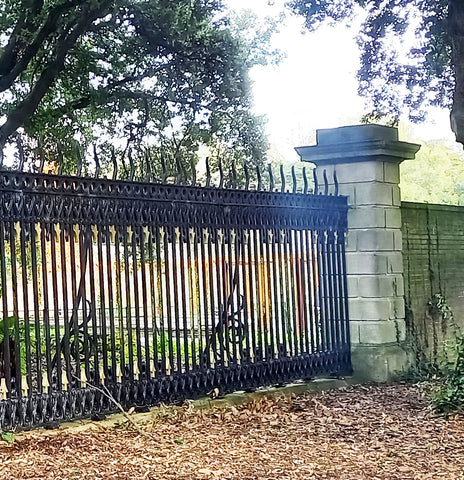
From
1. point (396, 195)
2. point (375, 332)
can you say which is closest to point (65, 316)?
point (375, 332)

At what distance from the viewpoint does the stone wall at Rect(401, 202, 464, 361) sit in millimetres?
10068

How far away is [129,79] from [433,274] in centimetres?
728

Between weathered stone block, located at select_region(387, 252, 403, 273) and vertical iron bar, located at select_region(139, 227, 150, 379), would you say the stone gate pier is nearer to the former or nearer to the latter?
weathered stone block, located at select_region(387, 252, 403, 273)

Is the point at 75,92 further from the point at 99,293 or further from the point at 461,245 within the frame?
the point at 99,293

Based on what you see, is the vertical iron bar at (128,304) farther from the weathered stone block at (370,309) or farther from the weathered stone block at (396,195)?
the weathered stone block at (396,195)

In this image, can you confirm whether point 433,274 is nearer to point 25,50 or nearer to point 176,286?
point 176,286

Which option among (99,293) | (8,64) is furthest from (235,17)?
(99,293)

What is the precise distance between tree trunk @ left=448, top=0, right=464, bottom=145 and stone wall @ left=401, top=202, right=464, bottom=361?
79.7 inches

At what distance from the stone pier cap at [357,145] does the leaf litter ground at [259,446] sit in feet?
9.76

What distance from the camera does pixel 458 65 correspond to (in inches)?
316

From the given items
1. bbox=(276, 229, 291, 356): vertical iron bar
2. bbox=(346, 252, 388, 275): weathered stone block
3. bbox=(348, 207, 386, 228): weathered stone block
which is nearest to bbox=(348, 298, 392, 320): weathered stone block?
bbox=(346, 252, 388, 275): weathered stone block

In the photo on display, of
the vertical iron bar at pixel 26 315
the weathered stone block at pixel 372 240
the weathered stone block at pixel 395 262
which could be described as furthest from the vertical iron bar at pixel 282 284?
the vertical iron bar at pixel 26 315

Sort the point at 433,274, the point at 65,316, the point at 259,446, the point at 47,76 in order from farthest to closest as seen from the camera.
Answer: the point at 47,76, the point at 433,274, the point at 65,316, the point at 259,446

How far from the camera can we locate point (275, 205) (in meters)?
8.54
